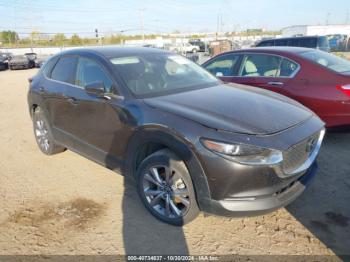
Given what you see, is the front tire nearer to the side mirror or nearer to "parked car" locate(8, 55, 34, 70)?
the side mirror

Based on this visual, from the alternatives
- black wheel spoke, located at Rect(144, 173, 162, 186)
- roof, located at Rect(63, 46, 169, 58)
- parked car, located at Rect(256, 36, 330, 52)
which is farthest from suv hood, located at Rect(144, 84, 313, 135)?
parked car, located at Rect(256, 36, 330, 52)

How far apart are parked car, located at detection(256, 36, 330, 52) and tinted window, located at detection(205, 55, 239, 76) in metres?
10.1

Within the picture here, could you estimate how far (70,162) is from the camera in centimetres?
483

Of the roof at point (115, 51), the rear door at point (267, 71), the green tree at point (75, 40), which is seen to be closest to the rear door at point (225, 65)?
the rear door at point (267, 71)

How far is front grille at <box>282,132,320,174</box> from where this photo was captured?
2.68m

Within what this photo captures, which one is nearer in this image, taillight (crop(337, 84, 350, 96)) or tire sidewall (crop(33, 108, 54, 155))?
taillight (crop(337, 84, 350, 96))

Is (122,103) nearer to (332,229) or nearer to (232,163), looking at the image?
(232,163)

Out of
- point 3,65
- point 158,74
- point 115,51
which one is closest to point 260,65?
point 158,74

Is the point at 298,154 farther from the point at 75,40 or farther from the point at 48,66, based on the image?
the point at 75,40

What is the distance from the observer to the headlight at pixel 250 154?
2566 millimetres

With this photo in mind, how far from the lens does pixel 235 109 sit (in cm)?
307

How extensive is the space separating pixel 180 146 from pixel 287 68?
3.17m

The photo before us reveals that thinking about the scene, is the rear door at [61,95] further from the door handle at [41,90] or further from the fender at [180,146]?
the fender at [180,146]

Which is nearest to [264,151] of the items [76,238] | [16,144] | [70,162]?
[76,238]
